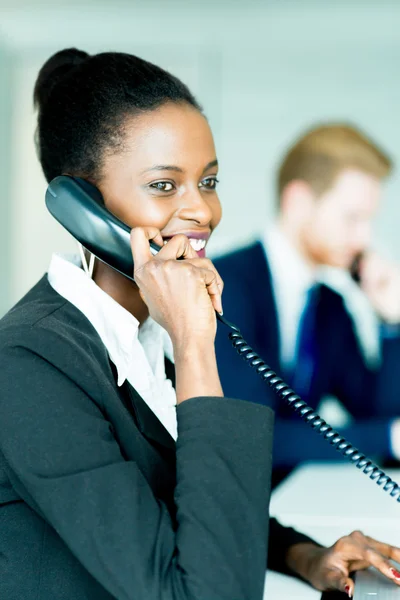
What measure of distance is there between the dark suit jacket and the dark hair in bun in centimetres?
110

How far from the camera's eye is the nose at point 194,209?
A: 4.07ft

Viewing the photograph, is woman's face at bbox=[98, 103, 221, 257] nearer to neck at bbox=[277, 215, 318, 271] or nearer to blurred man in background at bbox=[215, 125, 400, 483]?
blurred man in background at bbox=[215, 125, 400, 483]

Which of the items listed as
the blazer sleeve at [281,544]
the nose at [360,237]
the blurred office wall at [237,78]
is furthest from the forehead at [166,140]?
the blurred office wall at [237,78]

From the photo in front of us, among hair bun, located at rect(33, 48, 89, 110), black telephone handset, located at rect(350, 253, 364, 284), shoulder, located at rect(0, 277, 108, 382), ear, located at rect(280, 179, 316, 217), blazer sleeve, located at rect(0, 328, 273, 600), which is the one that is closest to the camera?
blazer sleeve, located at rect(0, 328, 273, 600)

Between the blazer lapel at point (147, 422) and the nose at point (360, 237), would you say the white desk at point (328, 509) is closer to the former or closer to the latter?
the blazer lapel at point (147, 422)

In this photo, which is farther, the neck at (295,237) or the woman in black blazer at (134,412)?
the neck at (295,237)

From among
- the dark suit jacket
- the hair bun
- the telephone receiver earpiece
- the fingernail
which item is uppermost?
the hair bun

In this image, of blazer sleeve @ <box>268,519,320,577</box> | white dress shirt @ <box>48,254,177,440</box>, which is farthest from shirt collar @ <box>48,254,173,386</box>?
blazer sleeve @ <box>268,519,320,577</box>

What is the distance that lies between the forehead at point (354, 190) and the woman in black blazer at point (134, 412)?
1805 mm

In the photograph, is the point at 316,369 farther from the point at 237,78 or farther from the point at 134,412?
the point at 237,78

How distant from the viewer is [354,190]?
3.10 m

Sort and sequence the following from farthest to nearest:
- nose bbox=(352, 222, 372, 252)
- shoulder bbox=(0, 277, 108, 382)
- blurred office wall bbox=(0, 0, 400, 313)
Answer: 1. blurred office wall bbox=(0, 0, 400, 313)
2. nose bbox=(352, 222, 372, 252)
3. shoulder bbox=(0, 277, 108, 382)

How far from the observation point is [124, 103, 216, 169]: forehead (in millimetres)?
1223

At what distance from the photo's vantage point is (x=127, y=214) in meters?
1.24
